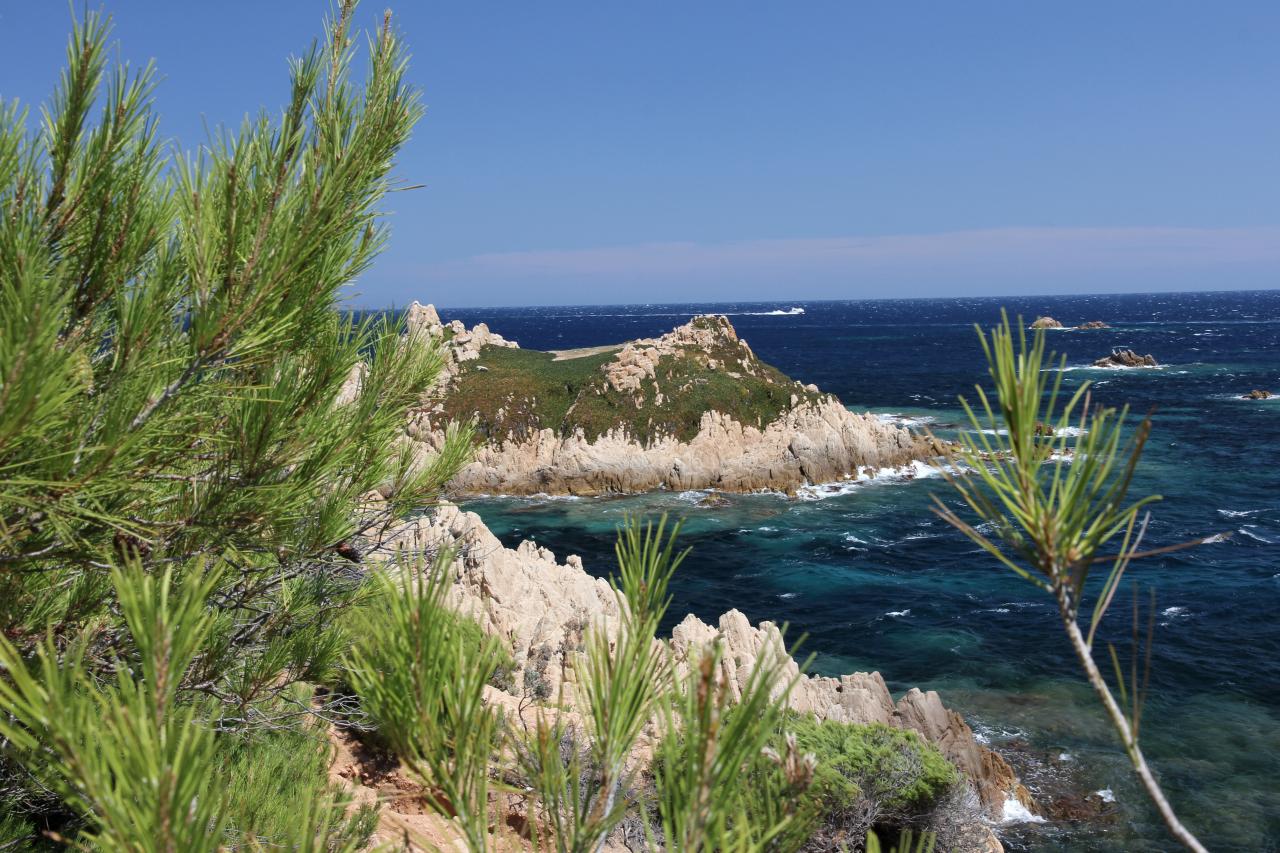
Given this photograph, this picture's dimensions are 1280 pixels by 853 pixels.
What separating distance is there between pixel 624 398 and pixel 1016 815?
30193 mm

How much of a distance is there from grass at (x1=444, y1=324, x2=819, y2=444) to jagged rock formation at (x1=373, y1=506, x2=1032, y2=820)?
21.4 metres

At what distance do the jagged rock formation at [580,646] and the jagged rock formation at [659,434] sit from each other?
65.3ft

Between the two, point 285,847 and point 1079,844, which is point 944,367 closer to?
point 1079,844

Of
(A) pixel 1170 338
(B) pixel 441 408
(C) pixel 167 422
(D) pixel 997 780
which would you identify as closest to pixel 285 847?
(C) pixel 167 422

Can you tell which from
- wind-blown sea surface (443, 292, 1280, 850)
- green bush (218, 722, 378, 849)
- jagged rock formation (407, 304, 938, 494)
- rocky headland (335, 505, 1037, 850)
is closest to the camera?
green bush (218, 722, 378, 849)

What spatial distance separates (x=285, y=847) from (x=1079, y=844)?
14.1m

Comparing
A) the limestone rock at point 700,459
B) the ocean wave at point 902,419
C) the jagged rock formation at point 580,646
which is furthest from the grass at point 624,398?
the jagged rock formation at point 580,646

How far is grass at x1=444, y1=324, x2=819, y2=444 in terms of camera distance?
4022 cm

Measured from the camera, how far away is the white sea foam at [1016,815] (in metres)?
13.4

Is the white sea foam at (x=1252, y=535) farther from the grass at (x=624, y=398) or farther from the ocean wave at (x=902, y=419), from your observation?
the ocean wave at (x=902, y=419)

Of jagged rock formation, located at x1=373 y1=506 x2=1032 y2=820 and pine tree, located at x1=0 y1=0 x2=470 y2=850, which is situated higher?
pine tree, located at x1=0 y1=0 x2=470 y2=850

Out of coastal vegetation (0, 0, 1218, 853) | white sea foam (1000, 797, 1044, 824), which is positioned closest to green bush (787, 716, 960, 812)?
white sea foam (1000, 797, 1044, 824)

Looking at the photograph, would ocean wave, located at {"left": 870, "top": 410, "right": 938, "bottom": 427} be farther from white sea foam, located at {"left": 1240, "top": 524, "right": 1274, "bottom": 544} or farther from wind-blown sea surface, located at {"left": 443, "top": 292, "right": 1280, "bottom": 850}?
white sea foam, located at {"left": 1240, "top": 524, "right": 1274, "bottom": 544}

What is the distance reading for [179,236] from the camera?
12.0 feet
